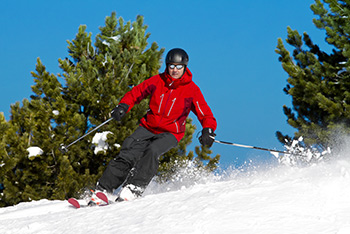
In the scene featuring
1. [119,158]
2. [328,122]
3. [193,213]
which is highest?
[328,122]

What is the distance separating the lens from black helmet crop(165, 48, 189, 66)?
207 inches

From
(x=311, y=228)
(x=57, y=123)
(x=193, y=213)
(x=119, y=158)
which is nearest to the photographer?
(x=311, y=228)

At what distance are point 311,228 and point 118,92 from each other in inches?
383

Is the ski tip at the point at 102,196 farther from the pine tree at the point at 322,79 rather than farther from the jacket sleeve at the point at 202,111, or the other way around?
the pine tree at the point at 322,79

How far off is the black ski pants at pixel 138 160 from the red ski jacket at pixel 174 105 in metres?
0.14

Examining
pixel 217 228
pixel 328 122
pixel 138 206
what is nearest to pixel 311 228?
pixel 217 228

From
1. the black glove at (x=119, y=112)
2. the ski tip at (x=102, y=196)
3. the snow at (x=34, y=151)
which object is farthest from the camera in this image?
the snow at (x=34, y=151)

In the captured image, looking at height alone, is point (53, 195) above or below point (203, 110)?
above

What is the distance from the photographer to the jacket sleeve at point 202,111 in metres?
5.50


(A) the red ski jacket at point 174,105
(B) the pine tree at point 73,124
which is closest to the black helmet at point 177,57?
(A) the red ski jacket at point 174,105

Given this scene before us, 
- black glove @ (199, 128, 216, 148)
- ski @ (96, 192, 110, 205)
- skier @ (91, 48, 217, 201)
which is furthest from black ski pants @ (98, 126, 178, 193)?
black glove @ (199, 128, 216, 148)

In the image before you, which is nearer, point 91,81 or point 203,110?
point 203,110

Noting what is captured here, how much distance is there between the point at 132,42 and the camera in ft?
45.0

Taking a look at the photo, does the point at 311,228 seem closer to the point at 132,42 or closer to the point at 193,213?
the point at 193,213
